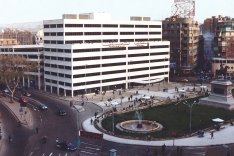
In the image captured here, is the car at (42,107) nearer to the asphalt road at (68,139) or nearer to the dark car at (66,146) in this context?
the asphalt road at (68,139)

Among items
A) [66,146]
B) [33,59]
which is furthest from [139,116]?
[33,59]

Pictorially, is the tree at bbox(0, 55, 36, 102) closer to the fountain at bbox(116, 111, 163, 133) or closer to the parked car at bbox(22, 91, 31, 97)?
the parked car at bbox(22, 91, 31, 97)

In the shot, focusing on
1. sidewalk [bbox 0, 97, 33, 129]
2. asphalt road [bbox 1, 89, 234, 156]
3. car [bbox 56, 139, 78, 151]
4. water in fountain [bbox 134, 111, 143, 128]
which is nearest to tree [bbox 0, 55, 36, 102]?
sidewalk [bbox 0, 97, 33, 129]

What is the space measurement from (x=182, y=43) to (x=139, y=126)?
336 ft

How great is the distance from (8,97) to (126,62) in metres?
41.5

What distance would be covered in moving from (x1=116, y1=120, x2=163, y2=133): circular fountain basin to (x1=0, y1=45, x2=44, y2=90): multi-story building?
198 feet

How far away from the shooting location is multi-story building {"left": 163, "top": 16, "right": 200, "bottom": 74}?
17825cm

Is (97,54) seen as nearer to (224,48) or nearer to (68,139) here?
(68,139)

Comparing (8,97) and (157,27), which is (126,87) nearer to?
(157,27)

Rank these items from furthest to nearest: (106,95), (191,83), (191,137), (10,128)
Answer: (191,83), (106,95), (10,128), (191,137)

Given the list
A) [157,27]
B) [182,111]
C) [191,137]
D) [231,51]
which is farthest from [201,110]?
[231,51]

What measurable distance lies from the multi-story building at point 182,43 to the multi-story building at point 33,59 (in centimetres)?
6514

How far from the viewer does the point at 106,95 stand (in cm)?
12600

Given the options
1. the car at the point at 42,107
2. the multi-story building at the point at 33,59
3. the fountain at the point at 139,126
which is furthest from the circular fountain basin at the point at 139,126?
the multi-story building at the point at 33,59
